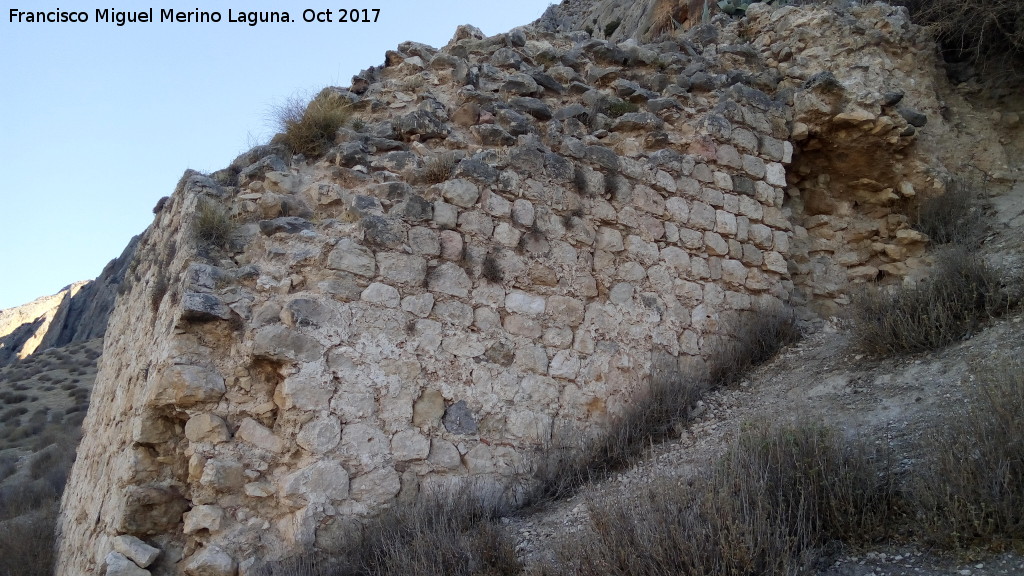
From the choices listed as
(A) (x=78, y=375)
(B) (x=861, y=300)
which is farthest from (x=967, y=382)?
(A) (x=78, y=375)

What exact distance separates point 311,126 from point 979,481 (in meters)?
4.24

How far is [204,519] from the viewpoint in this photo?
374cm

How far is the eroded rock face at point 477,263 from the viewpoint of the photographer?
395 cm

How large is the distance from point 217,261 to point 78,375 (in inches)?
626

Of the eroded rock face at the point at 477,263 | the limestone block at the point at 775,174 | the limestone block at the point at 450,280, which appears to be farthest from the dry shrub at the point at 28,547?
the limestone block at the point at 775,174

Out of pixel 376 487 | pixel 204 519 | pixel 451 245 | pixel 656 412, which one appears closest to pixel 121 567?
pixel 204 519

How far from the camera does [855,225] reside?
250 inches

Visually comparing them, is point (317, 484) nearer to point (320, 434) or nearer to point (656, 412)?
point (320, 434)

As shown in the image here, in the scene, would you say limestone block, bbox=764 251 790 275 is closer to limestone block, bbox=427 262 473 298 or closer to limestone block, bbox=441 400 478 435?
limestone block, bbox=427 262 473 298

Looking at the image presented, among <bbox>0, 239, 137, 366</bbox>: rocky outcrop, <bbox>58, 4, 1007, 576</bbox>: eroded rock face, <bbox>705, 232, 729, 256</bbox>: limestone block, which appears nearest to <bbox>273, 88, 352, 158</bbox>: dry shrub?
<bbox>58, 4, 1007, 576</bbox>: eroded rock face

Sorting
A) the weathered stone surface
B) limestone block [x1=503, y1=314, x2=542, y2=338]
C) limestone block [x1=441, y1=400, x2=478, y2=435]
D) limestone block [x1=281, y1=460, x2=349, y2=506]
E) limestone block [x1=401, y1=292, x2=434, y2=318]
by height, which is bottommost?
the weathered stone surface

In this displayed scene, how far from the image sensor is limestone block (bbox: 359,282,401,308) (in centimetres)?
434

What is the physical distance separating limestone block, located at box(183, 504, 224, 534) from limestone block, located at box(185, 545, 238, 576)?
0.11 meters

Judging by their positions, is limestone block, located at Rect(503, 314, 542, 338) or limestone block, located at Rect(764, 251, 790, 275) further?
limestone block, located at Rect(764, 251, 790, 275)
